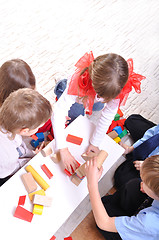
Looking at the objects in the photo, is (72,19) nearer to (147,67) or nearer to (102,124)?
(147,67)

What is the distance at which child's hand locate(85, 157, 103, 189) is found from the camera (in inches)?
36.0

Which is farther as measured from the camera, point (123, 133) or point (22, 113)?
point (123, 133)

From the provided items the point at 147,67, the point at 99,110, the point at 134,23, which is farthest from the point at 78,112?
A: the point at 134,23

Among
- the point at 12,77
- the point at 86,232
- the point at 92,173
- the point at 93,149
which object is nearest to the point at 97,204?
the point at 92,173

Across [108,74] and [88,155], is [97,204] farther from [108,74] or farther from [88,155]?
[108,74]

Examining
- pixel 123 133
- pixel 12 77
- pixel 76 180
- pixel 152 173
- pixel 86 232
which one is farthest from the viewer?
pixel 123 133

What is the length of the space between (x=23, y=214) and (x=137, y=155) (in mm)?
750

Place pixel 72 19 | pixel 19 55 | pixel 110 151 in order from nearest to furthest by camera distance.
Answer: pixel 110 151
pixel 19 55
pixel 72 19

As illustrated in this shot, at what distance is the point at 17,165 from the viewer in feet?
3.65

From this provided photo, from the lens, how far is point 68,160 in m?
0.98

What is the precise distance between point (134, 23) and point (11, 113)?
1.83 meters

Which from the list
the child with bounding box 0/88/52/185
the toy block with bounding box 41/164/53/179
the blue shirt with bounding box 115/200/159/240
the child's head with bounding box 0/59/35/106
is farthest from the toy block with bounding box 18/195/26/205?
the child's head with bounding box 0/59/35/106

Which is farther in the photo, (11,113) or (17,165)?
(17,165)

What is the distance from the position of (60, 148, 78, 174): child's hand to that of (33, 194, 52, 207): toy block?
5.7 inches
